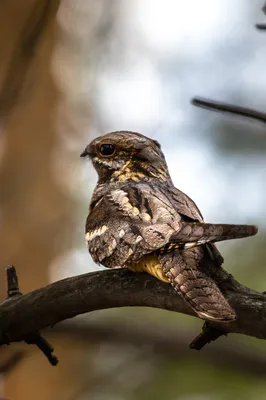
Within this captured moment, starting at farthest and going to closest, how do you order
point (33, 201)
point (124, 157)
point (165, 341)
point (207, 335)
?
1. point (33, 201)
2. point (165, 341)
3. point (124, 157)
4. point (207, 335)

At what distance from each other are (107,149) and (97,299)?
1.87ft

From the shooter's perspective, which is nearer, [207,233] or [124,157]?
[207,233]

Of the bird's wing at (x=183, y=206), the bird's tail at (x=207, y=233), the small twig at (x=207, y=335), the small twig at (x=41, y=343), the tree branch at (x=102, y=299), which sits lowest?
the small twig at (x=41, y=343)

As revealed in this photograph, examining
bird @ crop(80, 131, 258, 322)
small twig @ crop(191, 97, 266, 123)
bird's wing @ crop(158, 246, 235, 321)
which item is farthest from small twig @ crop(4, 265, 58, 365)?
small twig @ crop(191, 97, 266, 123)

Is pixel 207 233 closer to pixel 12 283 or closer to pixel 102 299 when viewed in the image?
pixel 102 299

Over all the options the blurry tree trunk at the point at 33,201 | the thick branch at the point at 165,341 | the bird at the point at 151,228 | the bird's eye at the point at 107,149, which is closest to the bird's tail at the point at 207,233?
the bird at the point at 151,228

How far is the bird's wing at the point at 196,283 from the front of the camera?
1.01 m

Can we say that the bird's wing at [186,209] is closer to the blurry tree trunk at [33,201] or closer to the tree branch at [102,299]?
the tree branch at [102,299]

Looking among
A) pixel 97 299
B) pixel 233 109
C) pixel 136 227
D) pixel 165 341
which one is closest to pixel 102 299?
pixel 97 299

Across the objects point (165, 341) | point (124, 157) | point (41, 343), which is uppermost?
point (124, 157)

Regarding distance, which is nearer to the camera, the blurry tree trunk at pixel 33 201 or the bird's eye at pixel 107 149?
the bird's eye at pixel 107 149

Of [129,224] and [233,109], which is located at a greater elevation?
[233,109]

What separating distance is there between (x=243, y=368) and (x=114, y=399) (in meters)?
1.44

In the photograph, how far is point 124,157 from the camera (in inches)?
68.4
